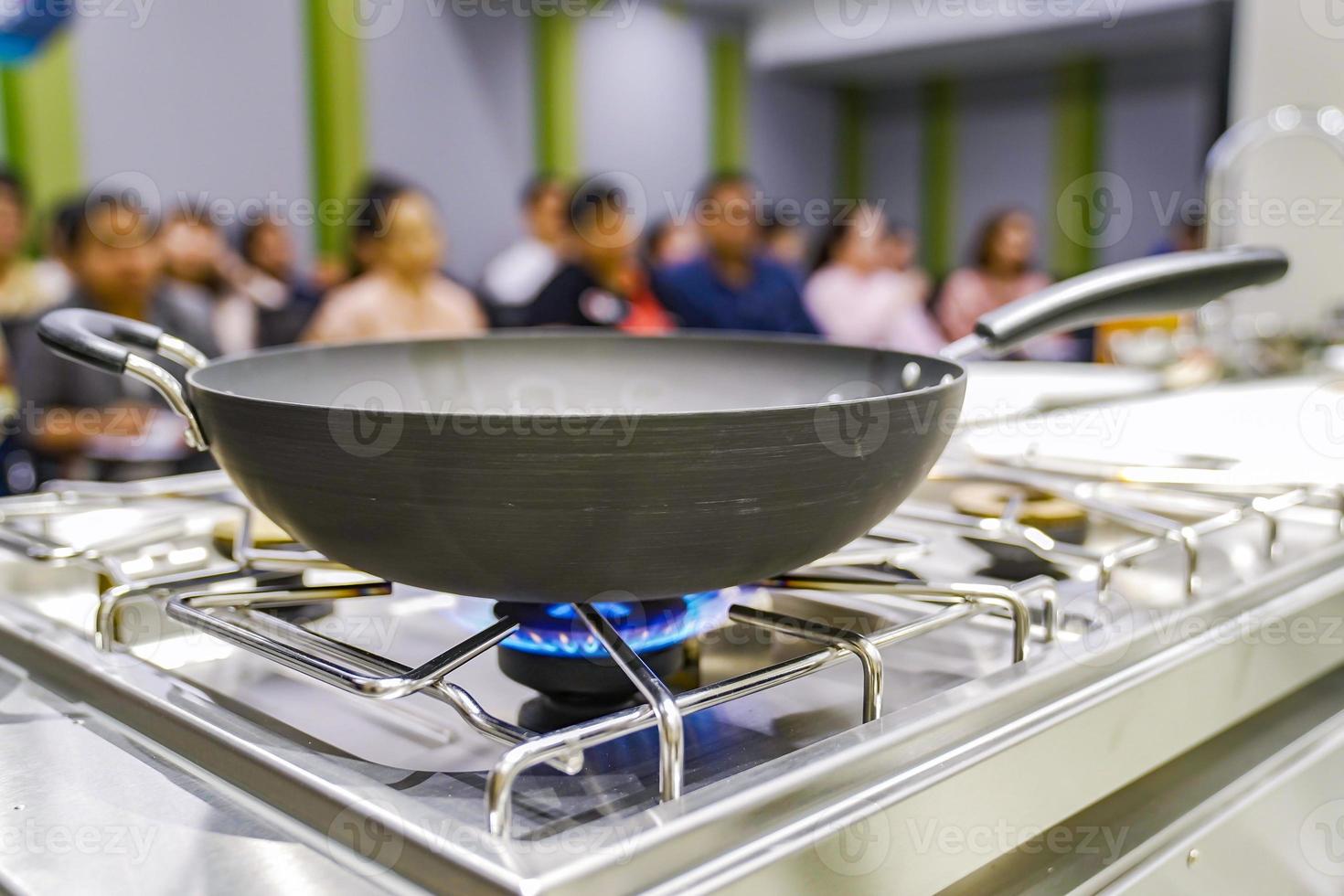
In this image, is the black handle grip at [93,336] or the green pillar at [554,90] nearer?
the black handle grip at [93,336]

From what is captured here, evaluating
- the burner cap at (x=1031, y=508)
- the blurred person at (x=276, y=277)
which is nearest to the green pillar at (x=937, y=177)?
the blurred person at (x=276, y=277)

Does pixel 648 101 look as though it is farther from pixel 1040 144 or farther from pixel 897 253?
pixel 1040 144

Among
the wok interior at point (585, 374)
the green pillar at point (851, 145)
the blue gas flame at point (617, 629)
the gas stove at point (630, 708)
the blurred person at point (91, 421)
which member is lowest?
the blurred person at point (91, 421)

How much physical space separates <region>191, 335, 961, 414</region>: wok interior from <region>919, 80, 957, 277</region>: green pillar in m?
8.16

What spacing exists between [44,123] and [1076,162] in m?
6.40

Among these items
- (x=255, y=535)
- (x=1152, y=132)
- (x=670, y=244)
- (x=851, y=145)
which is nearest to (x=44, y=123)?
(x=670, y=244)

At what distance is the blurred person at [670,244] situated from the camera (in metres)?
5.73

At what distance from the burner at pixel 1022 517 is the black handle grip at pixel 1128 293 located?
0.11 meters

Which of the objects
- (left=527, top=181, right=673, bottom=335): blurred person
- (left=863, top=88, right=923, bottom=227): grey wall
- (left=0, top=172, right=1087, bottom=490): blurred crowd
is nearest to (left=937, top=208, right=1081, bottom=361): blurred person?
(left=0, top=172, right=1087, bottom=490): blurred crowd

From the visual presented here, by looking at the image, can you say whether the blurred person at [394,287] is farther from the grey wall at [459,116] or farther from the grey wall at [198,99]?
the grey wall at [459,116]

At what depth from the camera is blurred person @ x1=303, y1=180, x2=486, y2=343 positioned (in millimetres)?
3498

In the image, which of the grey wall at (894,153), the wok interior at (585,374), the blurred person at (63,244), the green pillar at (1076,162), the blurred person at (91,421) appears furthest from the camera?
the grey wall at (894,153)

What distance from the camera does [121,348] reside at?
46 centimetres

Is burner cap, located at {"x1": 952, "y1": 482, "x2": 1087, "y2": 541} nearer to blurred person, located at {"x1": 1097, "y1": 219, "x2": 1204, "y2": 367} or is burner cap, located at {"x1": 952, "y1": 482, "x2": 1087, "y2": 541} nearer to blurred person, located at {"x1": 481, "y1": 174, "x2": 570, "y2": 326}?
blurred person, located at {"x1": 1097, "y1": 219, "x2": 1204, "y2": 367}
